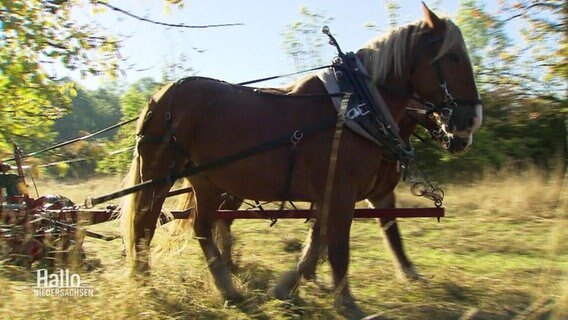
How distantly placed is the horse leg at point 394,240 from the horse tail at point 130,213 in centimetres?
193

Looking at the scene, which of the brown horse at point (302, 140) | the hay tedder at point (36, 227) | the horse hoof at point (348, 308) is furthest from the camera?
the hay tedder at point (36, 227)

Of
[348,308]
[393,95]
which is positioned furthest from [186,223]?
[393,95]

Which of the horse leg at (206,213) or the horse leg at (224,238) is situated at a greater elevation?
the horse leg at (206,213)

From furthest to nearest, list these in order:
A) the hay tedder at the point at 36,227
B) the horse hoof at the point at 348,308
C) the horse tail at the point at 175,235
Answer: the horse tail at the point at 175,235, the hay tedder at the point at 36,227, the horse hoof at the point at 348,308

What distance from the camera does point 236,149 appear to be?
13.3 ft

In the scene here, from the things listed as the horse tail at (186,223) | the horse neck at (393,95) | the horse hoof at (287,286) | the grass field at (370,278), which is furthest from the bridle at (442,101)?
the horse tail at (186,223)

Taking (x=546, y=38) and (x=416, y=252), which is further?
(x=546, y=38)

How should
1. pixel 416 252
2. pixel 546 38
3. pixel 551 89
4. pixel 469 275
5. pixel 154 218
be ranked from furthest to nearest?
pixel 551 89 → pixel 546 38 → pixel 416 252 → pixel 469 275 → pixel 154 218

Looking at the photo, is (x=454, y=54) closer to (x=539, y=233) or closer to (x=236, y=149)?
(x=236, y=149)

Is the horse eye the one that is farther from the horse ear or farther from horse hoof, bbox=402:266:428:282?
horse hoof, bbox=402:266:428:282

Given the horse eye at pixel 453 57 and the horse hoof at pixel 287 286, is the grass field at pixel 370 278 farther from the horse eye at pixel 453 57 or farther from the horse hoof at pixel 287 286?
the horse eye at pixel 453 57

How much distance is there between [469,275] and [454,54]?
76.6 inches

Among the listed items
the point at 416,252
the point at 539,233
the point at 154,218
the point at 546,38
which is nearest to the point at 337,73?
the point at 154,218

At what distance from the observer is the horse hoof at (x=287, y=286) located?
3988mm
